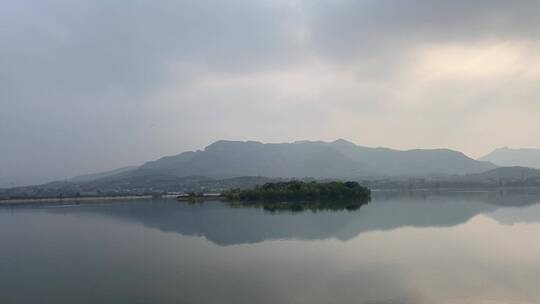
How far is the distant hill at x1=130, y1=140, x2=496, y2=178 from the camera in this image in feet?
542

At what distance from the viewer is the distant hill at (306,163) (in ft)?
542

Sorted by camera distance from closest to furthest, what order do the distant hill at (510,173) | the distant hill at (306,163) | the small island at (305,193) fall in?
the small island at (305,193), the distant hill at (510,173), the distant hill at (306,163)

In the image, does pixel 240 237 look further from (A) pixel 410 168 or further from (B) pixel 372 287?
(A) pixel 410 168

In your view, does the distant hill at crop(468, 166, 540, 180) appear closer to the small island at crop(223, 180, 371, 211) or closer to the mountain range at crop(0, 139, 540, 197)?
the mountain range at crop(0, 139, 540, 197)

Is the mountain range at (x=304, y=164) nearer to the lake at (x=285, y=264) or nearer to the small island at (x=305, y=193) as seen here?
the small island at (x=305, y=193)

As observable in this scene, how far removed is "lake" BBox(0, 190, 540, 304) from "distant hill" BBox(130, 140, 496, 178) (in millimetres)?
133657

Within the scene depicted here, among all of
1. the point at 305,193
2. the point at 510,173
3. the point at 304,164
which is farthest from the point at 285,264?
the point at 304,164

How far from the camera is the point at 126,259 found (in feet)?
51.3

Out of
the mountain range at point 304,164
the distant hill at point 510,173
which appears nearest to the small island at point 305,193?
the distant hill at point 510,173

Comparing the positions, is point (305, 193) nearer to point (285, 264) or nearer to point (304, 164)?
point (285, 264)

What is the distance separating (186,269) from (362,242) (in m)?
6.74

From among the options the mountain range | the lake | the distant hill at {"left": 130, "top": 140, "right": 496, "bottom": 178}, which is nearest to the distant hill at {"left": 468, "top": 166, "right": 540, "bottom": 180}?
the mountain range

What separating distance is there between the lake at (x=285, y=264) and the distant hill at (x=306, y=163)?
133657mm

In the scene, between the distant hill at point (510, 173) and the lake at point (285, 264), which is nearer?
the lake at point (285, 264)
